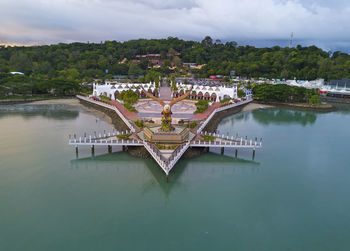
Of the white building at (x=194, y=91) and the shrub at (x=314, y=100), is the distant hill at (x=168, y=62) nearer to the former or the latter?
the white building at (x=194, y=91)

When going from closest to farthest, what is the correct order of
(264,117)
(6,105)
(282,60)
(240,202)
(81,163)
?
(240,202) → (81,163) → (264,117) → (6,105) → (282,60)

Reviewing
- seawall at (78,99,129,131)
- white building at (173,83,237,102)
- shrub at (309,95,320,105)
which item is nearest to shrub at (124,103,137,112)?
seawall at (78,99,129,131)

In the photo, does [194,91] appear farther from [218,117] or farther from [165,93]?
[218,117]

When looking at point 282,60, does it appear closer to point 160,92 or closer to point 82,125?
point 160,92

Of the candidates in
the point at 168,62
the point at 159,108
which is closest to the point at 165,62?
the point at 168,62

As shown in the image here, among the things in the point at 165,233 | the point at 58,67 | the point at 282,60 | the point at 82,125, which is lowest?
the point at 165,233

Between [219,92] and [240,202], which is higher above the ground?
[219,92]

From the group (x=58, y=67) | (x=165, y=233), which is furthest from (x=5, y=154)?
(x=58, y=67)
